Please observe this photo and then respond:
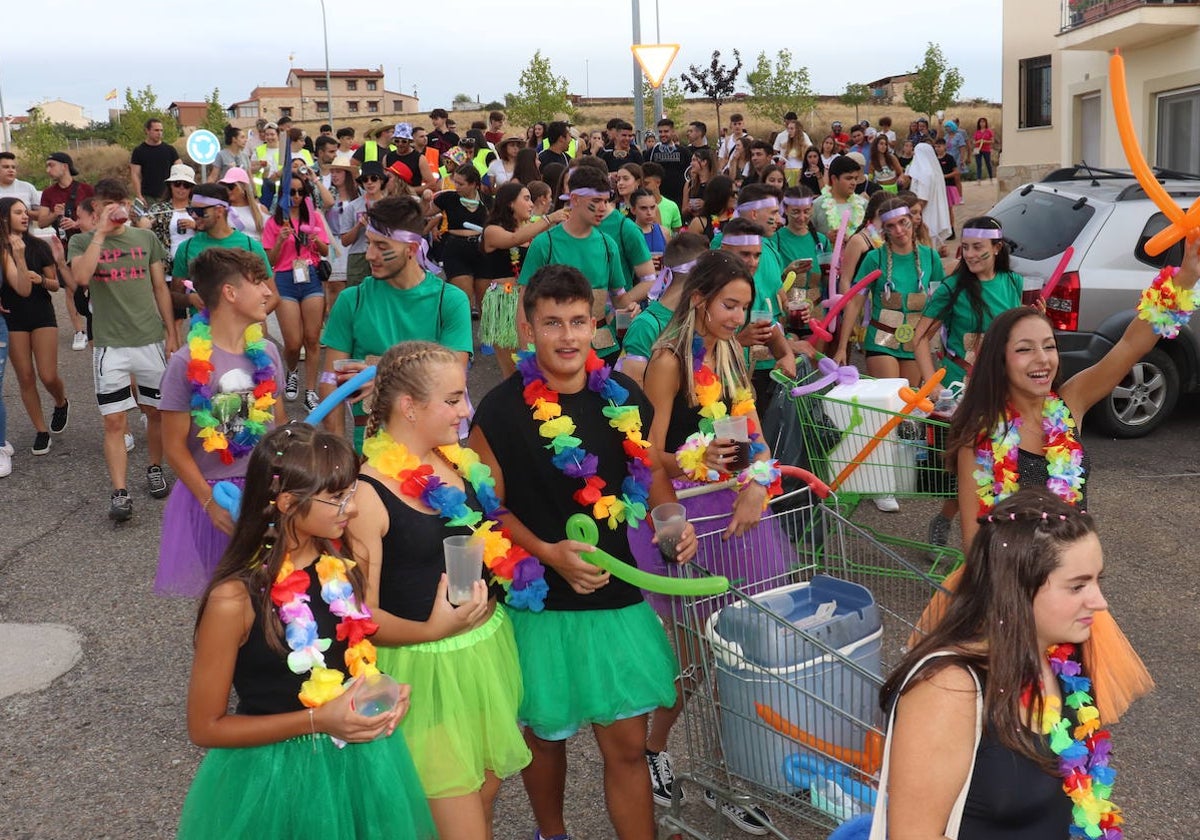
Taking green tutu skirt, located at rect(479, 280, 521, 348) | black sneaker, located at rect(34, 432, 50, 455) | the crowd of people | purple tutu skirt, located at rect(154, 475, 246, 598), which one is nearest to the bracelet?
the crowd of people

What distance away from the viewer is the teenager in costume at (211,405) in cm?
480

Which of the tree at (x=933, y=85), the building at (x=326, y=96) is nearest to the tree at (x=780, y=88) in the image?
the tree at (x=933, y=85)

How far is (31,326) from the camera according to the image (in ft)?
30.4

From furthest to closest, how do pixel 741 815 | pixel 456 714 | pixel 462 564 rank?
pixel 741 815
pixel 456 714
pixel 462 564

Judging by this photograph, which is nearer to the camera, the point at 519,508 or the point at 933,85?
the point at 519,508

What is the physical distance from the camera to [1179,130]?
832 inches

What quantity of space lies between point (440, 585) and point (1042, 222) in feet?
23.8

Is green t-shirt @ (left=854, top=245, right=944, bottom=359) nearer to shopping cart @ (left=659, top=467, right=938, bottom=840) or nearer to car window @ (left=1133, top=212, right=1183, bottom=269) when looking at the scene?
car window @ (left=1133, top=212, right=1183, bottom=269)

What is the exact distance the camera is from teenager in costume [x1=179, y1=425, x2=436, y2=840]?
2.87 m

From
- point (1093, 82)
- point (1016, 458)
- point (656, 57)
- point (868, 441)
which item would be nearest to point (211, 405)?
point (868, 441)

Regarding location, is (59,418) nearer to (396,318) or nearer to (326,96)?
(396,318)

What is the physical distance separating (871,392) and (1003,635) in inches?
140

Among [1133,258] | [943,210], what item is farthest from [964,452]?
[943,210]

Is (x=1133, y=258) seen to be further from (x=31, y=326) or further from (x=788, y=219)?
(x=31, y=326)
